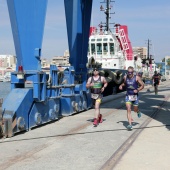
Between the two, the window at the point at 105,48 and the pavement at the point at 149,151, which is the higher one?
the window at the point at 105,48

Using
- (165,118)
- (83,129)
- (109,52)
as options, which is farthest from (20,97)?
(109,52)

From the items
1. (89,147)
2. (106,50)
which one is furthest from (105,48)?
(89,147)

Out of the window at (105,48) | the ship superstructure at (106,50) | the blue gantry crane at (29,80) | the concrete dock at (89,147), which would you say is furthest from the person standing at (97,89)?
the window at (105,48)

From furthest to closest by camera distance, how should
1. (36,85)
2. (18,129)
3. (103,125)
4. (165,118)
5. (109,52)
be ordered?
(109,52)
(165,118)
(103,125)
(36,85)
(18,129)

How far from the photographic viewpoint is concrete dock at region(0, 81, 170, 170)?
5.66 metres

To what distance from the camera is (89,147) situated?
6.91 m

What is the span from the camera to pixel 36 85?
8867 millimetres

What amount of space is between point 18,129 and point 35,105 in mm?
998

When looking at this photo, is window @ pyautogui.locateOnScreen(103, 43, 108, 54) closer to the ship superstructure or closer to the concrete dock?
the ship superstructure

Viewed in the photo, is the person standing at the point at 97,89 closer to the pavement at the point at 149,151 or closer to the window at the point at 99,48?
the pavement at the point at 149,151

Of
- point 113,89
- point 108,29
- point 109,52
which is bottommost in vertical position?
point 113,89

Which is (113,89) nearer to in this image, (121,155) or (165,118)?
(165,118)

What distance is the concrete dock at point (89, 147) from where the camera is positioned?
223 inches

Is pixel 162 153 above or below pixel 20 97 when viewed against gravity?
below
